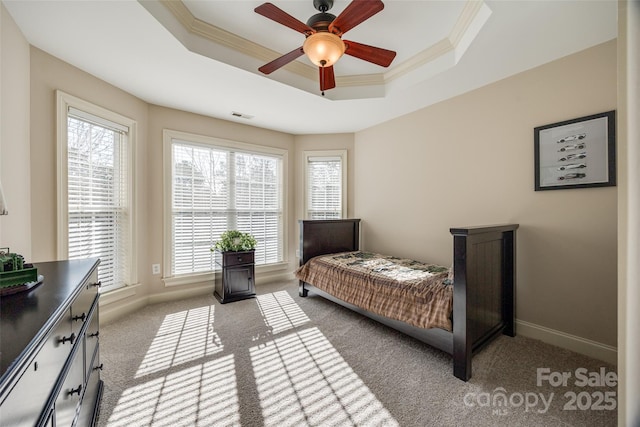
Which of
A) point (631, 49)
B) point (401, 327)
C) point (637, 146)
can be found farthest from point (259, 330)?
point (631, 49)

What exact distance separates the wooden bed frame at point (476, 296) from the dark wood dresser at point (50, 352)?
1.98 meters

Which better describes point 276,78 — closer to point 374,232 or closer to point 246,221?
point 246,221

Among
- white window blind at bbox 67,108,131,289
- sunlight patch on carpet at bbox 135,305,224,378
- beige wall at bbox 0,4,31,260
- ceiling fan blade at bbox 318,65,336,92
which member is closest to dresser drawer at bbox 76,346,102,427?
sunlight patch on carpet at bbox 135,305,224,378

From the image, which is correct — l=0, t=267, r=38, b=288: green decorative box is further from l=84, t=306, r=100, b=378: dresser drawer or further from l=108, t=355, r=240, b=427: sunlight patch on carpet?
l=108, t=355, r=240, b=427: sunlight patch on carpet

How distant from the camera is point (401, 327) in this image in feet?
7.34

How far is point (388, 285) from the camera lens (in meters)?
2.36

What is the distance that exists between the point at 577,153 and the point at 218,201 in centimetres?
383

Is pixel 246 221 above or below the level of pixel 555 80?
below

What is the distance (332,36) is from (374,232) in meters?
2.79

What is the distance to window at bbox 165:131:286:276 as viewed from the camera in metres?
3.36

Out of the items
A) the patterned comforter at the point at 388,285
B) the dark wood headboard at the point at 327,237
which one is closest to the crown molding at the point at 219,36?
the dark wood headboard at the point at 327,237

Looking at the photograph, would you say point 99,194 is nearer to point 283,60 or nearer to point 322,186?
point 283,60

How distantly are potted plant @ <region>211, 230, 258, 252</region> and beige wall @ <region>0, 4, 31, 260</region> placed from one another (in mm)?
1668

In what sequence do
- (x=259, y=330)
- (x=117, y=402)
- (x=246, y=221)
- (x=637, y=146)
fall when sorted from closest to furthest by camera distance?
(x=637, y=146) < (x=117, y=402) < (x=259, y=330) < (x=246, y=221)
